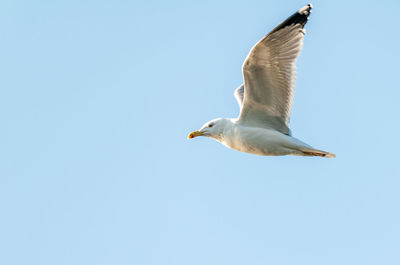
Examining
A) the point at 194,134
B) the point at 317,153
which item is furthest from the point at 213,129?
the point at 317,153

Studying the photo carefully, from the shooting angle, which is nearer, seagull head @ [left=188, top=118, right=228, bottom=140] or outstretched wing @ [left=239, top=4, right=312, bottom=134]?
outstretched wing @ [left=239, top=4, right=312, bottom=134]

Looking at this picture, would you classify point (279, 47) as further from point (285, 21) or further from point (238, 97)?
point (238, 97)

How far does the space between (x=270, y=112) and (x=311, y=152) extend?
80cm

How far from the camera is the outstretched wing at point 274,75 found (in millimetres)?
11820

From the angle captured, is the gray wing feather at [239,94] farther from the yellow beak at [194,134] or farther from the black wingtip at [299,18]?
the black wingtip at [299,18]

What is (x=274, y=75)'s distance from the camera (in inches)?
474

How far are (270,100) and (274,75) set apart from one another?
42cm

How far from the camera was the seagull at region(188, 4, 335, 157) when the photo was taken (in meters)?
11.9

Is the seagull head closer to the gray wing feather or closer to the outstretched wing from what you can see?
the outstretched wing

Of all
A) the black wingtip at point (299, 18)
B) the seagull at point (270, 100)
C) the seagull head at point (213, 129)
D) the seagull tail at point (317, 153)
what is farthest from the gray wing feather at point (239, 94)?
the black wingtip at point (299, 18)

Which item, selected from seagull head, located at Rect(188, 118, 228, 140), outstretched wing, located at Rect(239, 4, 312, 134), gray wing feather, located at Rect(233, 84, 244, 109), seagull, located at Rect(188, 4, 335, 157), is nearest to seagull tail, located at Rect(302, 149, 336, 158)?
seagull, located at Rect(188, 4, 335, 157)

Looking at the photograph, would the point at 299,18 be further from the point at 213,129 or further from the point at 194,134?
the point at 194,134

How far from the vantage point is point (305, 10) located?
39.4ft

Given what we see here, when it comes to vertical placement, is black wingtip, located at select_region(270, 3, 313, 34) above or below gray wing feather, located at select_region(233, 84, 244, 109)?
above
